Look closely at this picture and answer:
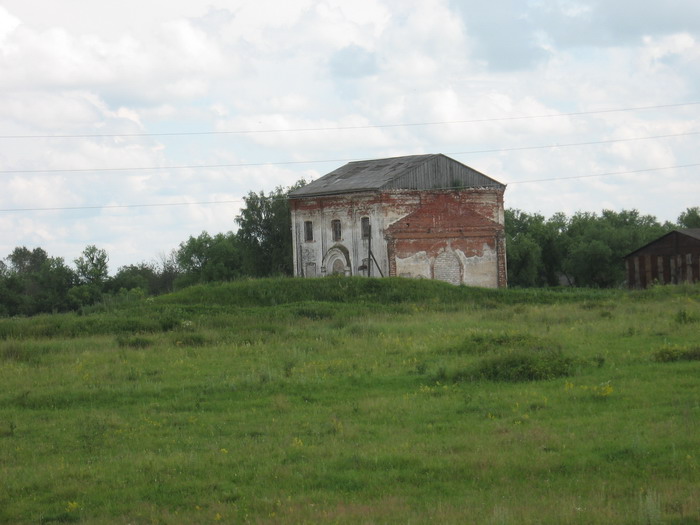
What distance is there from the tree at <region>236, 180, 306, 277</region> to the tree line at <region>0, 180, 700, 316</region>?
7cm

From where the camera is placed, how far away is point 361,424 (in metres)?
13.1

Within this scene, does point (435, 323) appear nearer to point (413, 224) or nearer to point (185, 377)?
point (185, 377)

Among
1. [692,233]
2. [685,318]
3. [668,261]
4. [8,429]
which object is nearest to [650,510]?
[8,429]

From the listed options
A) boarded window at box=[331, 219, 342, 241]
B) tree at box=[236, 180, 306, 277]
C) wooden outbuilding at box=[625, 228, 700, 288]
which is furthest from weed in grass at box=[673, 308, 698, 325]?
tree at box=[236, 180, 306, 277]

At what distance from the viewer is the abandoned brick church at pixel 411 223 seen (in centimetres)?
4466

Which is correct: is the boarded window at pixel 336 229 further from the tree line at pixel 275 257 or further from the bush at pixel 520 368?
the bush at pixel 520 368

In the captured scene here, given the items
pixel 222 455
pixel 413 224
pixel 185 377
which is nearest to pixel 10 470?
pixel 222 455

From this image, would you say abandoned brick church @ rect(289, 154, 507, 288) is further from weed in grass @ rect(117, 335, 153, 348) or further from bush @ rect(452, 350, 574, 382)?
bush @ rect(452, 350, 574, 382)

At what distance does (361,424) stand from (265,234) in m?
56.5

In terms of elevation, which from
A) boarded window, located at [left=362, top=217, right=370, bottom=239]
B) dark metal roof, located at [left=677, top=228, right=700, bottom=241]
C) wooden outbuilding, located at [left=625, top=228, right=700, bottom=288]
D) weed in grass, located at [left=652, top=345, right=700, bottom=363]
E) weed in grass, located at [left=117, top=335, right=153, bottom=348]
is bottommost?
weed in grass, located at [left=652, top=345, right=700, bottom=363]

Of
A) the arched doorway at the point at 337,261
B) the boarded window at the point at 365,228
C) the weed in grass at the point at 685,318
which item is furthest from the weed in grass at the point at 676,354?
the arched doorway at the point at 337,261

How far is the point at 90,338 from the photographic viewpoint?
25047 mm

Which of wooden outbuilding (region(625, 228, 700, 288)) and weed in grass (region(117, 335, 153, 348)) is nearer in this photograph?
weed in grass (region(117, 335, 153, 348))

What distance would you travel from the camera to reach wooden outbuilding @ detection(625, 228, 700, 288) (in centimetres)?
4419
